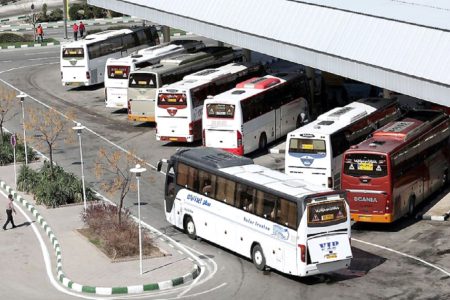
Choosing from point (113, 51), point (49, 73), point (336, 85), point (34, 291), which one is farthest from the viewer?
point (49, 73)

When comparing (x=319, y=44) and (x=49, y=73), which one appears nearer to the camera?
(x=319, y=44)

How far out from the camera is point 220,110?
5281 centimetres

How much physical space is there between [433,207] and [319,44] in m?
10.4

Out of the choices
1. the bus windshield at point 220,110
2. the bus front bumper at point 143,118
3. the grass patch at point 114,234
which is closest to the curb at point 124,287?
the grass patch at point 114,234

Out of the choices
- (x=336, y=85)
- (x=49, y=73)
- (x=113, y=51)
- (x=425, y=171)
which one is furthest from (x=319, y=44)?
(x=49, y=73)

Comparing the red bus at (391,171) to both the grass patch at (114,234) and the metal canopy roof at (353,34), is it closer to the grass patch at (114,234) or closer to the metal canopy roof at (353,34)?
the metal canopy roof at (353,34)

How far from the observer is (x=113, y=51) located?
2921 inches

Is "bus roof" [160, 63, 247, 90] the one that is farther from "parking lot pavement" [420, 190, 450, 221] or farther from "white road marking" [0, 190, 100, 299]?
"parking lot pavement" [420, 190, 450, 221]

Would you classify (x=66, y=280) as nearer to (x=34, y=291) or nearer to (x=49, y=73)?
(x=34, y=291)

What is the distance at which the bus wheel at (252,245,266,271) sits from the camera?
37825mm

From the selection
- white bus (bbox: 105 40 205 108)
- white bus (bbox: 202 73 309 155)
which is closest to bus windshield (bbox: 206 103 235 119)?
white bus (bbox: 202 73 309 155)

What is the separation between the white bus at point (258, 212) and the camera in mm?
35844

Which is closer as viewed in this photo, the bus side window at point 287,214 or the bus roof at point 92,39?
the bus side window at point 287,214

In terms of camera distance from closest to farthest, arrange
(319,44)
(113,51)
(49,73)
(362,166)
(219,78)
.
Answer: (362,166) → (319,44) → (219,78) → (113,51) → (49,73)
